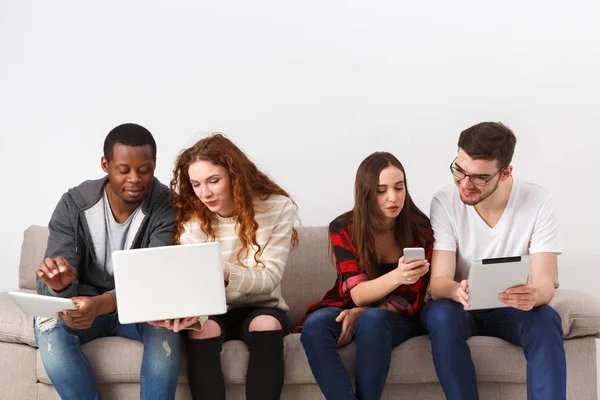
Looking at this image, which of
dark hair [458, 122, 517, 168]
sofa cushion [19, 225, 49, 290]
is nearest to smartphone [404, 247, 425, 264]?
dark hair [458, 122, 517, 168]

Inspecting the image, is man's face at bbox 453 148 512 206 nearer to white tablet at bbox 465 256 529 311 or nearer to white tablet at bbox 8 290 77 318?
white tablet at bbox 465 256 529 311

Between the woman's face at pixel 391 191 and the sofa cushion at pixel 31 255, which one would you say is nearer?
the woman's face at pixel 391 191

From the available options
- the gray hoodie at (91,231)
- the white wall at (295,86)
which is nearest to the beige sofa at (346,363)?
the gray hoodie at (91,231)

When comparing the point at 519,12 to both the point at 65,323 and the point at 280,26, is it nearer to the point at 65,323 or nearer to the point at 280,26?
the point at 280,26

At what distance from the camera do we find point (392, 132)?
14.2ft

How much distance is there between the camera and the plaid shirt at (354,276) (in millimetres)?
3025

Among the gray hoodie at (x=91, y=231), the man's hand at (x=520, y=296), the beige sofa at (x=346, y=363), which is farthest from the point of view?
the gray hoodie at (x=91, y=231)


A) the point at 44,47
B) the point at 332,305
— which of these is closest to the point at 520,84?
the point at 332,305

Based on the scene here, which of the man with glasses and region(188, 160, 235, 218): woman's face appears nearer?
the man with glasses

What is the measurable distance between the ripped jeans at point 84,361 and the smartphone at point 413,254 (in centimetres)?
76

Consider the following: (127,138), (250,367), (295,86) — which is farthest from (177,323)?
(295,86)

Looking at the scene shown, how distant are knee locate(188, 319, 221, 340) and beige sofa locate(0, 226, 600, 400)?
82mm

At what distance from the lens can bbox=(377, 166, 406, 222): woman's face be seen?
2980mm

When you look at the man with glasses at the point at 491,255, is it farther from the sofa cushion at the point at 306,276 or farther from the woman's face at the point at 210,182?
the woman's face at the point at 210,182
